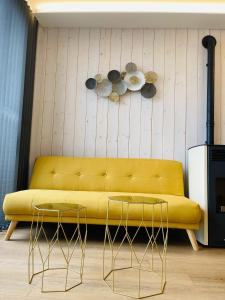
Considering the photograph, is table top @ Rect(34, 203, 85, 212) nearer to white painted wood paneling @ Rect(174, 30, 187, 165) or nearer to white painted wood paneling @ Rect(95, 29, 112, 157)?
white painted wood paneling @ Rect(95, 29, 112, 157)

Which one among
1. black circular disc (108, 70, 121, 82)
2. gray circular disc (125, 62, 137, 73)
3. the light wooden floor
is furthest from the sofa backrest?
gray circular disc (125, 62, 137, 73)

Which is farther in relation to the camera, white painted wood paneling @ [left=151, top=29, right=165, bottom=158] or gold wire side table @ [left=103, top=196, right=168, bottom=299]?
white painted wood paneling @ [left=151, top=29, right=165, bottom=158]

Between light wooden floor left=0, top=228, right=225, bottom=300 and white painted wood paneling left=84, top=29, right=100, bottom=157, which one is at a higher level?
white painted wood paneling left=84, top=29, right=100, bottom=157

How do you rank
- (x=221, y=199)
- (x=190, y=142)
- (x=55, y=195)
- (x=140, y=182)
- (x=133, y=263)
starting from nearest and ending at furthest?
(x=133, y=263), (x=55, y=195), (x=221, y=199), (x=140, y=182), (x=190, y=142)

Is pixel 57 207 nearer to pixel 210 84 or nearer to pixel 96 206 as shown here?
pixel 96 206

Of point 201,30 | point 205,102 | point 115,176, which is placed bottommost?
point 115,176

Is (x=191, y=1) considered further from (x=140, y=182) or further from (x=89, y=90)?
(x=140, y=182)

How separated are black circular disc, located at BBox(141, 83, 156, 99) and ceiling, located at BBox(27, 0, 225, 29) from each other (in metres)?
0.75

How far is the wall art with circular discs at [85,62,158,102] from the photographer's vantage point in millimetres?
3107

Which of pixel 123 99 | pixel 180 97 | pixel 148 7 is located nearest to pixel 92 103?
pixel 123 99

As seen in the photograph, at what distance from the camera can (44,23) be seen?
3.18 metres

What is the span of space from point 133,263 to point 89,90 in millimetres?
2128

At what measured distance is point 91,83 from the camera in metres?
3.16

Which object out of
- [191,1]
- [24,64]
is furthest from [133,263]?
[191,1]
